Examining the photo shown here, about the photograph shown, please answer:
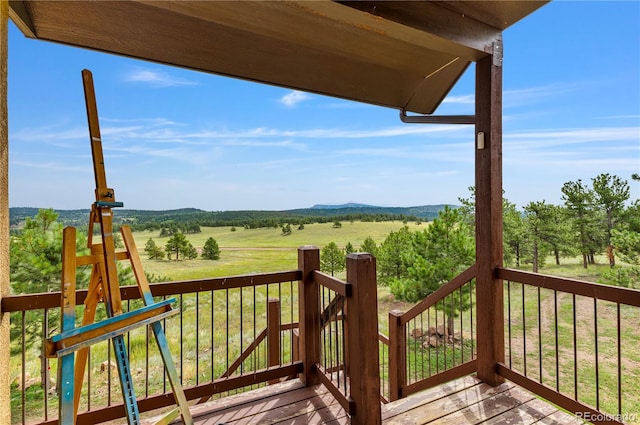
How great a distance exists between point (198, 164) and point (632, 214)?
60.2 ft

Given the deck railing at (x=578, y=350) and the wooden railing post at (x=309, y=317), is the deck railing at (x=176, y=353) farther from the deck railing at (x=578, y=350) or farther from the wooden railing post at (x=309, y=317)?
the deck railing at (x=578, y=350)

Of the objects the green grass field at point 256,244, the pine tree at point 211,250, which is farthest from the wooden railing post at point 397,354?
the pine tree at point 211,250

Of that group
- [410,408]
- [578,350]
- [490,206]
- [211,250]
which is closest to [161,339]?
[410,408]

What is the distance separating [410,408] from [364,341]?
27.9 inches

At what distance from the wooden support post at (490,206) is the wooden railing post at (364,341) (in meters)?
1.07

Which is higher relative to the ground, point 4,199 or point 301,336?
point 4,199

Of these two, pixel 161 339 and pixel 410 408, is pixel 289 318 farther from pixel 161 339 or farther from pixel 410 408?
pixel 161 339

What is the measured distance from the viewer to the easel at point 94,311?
1.15 meters

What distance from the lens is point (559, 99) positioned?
13.8m

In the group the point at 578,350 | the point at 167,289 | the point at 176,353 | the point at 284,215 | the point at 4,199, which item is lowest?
the point at 176,353

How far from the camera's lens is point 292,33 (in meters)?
1.96

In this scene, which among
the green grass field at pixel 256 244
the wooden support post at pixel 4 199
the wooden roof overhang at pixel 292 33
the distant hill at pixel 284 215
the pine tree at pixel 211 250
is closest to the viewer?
the wooden support post at pixel 4 199

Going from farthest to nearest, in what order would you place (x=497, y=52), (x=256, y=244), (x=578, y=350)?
(x=256, y=244) → (x=578, y=350) → (x=497, y=52)

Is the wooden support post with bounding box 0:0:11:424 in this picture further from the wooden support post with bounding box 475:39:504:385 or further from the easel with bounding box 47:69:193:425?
the wooden support post with bounding box 475:39:504:385
